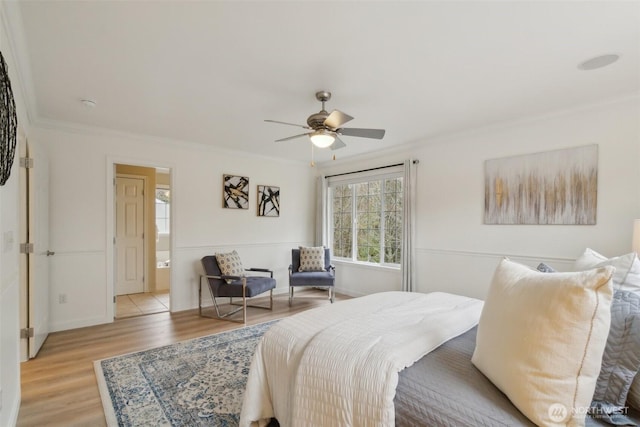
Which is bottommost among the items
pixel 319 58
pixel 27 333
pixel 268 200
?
pixel 27 333

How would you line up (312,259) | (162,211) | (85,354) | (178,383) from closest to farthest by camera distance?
(178,383)
(85,354)
(312,259)
(162,211)

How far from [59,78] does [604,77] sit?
450cm

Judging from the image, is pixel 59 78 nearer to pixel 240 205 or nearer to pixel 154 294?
pixel 240 205

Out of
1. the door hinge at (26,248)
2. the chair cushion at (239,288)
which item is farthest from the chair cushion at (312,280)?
the door hinge at (26,248)

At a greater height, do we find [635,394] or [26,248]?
[26,248]

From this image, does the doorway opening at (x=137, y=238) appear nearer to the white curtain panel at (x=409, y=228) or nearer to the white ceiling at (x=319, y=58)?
the white ceiling at (x=319, y=58)

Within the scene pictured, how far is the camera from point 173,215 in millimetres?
4598

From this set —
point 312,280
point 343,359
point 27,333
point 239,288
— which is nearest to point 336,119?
point 343,359

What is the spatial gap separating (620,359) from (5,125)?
286 centimetres

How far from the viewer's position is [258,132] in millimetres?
4141

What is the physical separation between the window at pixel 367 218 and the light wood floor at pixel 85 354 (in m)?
1.29

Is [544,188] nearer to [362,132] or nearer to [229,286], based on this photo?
[362,132]

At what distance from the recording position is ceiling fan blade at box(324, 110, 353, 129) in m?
2.51

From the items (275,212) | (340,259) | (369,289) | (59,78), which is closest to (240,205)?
(275,212)
